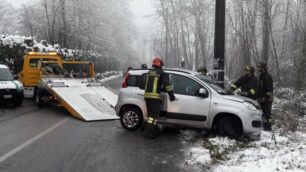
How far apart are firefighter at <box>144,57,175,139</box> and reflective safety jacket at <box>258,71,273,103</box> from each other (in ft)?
10.2

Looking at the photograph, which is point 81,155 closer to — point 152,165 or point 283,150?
point 152,165

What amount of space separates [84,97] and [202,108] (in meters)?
5.59

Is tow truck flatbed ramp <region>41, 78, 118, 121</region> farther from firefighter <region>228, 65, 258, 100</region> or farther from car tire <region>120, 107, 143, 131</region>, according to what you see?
firefighter <region>228, 65, 258, 100</region>

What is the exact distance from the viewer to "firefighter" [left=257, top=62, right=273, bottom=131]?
11.3 metres

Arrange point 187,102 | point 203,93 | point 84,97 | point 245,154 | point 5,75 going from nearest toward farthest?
point 245,154 < point 203,93 < point 187,102 < point 84,97 < point 5,75

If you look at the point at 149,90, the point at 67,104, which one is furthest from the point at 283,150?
the point at 67,104

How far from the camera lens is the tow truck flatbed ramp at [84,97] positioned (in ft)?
43.5

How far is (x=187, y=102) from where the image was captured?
10.1 metres

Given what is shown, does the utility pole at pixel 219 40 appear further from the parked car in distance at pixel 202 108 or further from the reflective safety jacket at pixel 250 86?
the parked car in distance at pixel 202 108

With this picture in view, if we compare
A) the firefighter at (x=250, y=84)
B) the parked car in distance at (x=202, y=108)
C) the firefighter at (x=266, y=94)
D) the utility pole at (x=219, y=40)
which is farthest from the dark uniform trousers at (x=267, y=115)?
the utility pole at (x=219, y=40)

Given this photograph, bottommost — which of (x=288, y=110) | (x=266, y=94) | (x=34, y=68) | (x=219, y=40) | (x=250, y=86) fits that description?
(x=288, y=110)

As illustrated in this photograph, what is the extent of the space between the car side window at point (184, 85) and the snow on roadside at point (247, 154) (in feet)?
3.79

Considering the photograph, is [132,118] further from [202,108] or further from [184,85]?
[202,108]

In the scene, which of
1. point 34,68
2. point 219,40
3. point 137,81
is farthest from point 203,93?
point 34,68
